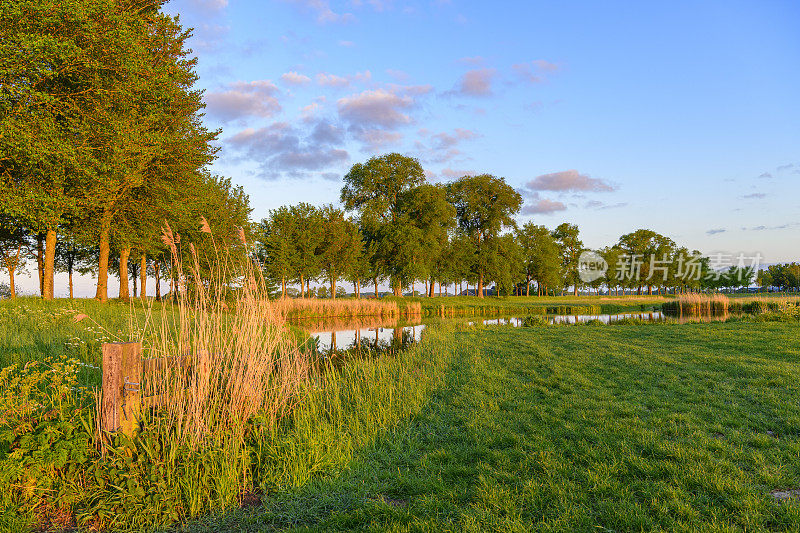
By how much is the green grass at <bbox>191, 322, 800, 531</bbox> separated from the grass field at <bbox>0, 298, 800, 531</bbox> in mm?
19

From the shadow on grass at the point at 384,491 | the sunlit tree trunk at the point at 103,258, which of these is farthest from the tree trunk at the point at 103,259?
the shadow on grass at the point at 384,491

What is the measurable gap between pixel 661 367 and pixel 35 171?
1991 centimetres

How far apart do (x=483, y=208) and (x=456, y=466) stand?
159 feet

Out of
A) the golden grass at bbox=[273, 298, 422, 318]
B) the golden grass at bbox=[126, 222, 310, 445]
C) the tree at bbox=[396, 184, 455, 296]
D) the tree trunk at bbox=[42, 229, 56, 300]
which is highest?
the tree at bbox=[396, 184, 455, 296]

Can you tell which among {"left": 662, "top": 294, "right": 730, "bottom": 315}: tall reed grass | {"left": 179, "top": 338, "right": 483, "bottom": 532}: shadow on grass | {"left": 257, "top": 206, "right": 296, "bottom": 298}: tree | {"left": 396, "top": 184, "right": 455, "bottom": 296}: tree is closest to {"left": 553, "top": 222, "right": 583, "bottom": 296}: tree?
{"left": 396, "top": 184, "right": 455, "bottom": 296}: tree

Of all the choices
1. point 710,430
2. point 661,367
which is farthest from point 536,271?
point 710,430

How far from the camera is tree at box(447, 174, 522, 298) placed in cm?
5116

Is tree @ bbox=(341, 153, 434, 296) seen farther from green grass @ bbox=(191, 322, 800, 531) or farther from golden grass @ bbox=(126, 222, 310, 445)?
golden grass @ bbox=(126, 222, 310, 445)

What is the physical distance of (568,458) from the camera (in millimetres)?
4672

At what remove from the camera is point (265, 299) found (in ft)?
18.0

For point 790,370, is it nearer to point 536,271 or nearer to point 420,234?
point 420,234

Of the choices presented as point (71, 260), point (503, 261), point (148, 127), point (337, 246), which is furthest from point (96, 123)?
point (503, 261)

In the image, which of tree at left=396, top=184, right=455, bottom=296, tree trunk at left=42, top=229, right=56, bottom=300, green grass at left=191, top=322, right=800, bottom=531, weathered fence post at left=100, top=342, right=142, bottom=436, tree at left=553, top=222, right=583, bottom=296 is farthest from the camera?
tree at left=553, top=222, right=583, bottom=296

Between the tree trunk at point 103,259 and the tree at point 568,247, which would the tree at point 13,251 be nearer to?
the tree trunk at point 103,259
